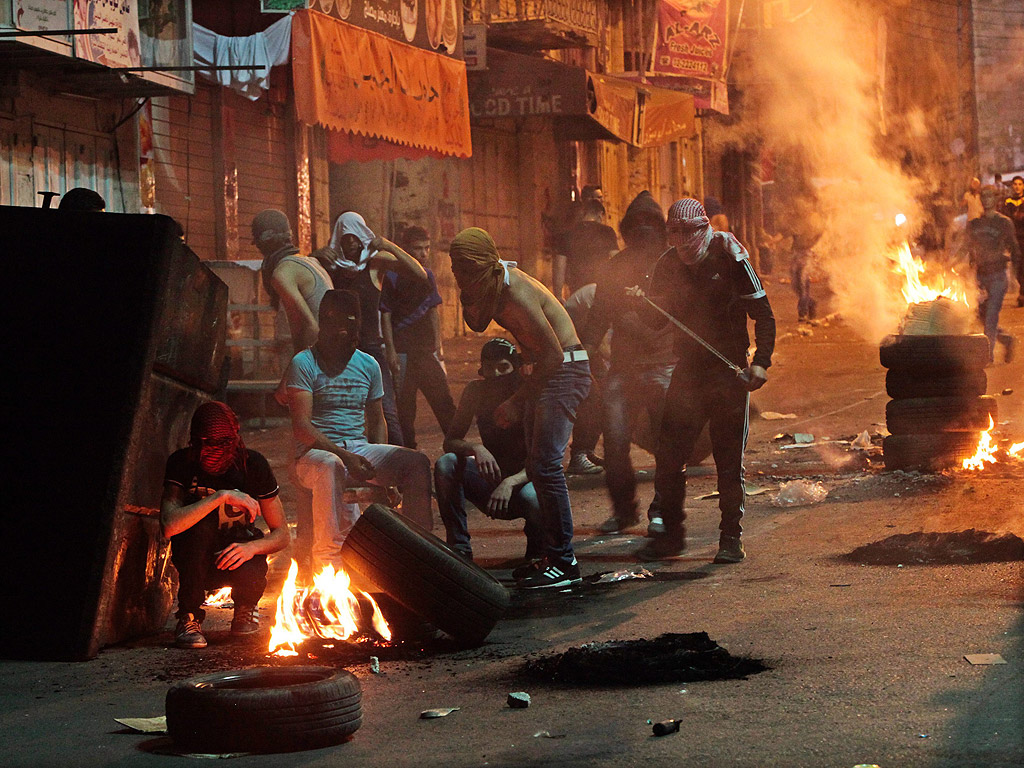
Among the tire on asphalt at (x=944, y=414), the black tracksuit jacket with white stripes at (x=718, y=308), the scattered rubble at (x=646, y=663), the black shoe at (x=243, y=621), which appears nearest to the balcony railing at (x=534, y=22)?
the tire on asphalt at (x=944, y=414)

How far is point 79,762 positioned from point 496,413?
11.2 feet

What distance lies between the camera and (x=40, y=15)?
12.1 metres

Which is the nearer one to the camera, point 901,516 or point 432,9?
point 901,516

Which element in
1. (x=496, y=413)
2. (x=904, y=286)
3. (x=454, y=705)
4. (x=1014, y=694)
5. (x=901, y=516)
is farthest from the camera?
(x=904, y=286)

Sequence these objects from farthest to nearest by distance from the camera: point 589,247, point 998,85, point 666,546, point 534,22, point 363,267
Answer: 1. point 998,85
2. point 534,22
3. point 589,247
4. point 363,267
5. point 666,546

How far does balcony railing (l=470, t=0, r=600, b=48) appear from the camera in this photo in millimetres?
20688

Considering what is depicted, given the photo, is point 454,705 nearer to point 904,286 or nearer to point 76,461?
point 76,461

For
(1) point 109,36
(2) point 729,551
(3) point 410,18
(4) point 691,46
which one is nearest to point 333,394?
(2) point 729,551

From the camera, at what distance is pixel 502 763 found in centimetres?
381

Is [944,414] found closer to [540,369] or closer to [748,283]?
[748,283]

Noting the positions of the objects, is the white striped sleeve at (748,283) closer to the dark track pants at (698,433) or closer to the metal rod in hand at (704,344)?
the metal rod in hand at (704,344)

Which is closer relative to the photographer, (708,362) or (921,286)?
(708,362)

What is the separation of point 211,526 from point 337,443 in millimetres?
1550

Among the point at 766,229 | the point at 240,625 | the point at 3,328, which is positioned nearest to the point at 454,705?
the point at 240,625
